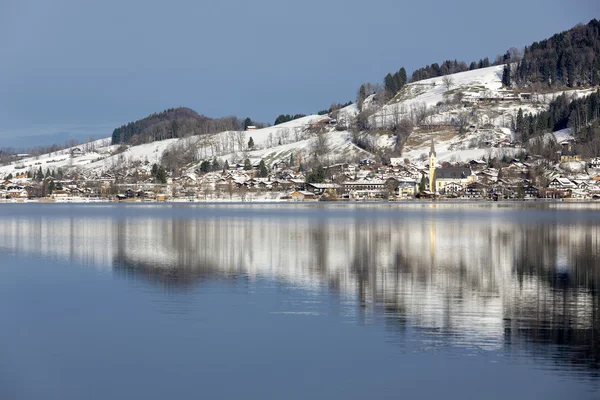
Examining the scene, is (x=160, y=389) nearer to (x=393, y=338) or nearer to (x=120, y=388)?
(x=120, y=388)

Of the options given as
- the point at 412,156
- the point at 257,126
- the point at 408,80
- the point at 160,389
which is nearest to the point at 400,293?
the point at 160,389

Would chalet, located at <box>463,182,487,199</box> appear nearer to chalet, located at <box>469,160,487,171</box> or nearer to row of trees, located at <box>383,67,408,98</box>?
chalet, located at <box>469,160,487,171</box>

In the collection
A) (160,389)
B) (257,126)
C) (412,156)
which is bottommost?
(160,389)

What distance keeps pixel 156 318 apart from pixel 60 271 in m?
8.14

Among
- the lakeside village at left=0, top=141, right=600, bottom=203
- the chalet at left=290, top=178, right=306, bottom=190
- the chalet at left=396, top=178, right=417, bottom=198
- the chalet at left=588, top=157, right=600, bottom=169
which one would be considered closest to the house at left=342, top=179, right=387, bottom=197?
the lakeside village at left=0, top=141, right=600, bottom=203

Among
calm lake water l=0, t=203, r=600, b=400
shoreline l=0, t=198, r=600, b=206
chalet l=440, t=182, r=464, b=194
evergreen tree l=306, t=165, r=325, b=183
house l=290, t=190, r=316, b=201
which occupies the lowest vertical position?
calm lake water l=0, t=203, r=600, b=400

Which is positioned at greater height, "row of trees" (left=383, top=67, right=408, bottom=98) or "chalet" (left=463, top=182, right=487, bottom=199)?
"row of trees" (left=383, top=67, right=408, bottom=98)

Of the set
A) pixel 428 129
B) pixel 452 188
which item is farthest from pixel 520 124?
pixel 452 188

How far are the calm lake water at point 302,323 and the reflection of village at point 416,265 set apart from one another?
0.22 ft

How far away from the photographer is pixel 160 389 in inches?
366

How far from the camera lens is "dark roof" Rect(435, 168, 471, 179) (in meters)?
98.9

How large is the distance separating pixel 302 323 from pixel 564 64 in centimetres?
13704

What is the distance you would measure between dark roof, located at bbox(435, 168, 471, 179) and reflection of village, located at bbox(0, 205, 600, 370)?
204 feet

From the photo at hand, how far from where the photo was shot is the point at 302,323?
12781 millimetres
